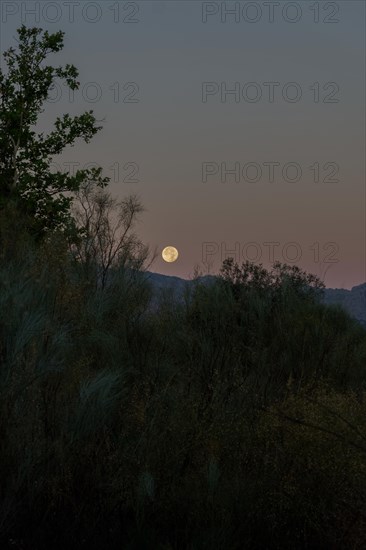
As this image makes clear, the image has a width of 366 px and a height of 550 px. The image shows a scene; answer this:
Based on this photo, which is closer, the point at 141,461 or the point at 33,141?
the point at 141,461

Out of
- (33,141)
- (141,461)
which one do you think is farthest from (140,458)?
(33,141)

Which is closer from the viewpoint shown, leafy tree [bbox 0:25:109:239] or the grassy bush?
the grassy bush

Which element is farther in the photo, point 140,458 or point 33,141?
point 33,141

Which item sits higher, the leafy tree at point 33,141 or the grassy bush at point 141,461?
the leafy tree at point 33,141

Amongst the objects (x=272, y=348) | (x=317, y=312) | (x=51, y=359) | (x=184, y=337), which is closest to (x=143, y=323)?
(x=184, y=337)

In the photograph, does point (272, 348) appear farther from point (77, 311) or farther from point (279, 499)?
point (279, 499)

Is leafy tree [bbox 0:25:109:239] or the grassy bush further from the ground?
leafy tree [bbox 0:25:109:239]

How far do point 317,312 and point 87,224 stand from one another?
8.16 meters

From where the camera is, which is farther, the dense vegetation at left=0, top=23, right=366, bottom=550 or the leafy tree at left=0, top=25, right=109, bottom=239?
the leafy tree at left=0, top=25, right=109, bottom=239

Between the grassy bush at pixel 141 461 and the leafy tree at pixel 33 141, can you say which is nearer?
the grassy bush at pixel 141 461

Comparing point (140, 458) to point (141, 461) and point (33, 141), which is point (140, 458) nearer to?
point (141, 461)

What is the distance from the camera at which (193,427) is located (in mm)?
12000

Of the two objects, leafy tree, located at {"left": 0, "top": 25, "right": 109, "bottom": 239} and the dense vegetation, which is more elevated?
leafy tree, located at {"left": 0, "top": 25, "right": 109, "bottom": 239}

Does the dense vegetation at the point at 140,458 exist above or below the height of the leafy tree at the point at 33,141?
below
